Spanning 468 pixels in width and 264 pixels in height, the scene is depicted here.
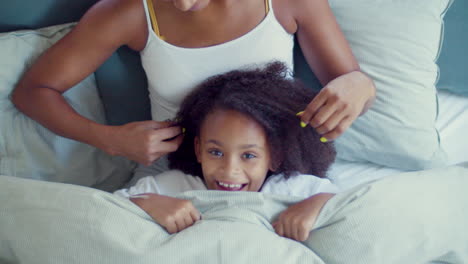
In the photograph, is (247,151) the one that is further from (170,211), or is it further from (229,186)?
(170,211)

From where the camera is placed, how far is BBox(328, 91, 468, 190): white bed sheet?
1.19 m

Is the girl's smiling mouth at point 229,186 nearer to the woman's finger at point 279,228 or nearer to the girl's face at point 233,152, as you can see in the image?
the girl's face at point 233,152

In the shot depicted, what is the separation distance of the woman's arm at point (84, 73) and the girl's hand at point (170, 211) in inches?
5.8

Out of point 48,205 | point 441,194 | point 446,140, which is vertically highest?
A: point 48,205

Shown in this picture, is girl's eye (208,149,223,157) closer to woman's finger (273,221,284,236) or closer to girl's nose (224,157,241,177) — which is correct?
girl's nose (224,157,241,177)

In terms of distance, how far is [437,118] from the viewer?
125 centimetres

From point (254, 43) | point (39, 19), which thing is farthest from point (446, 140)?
point (39, 19)

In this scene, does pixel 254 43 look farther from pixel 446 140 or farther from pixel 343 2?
pixel 446 140

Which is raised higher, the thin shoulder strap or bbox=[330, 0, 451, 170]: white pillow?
the thin shoulder strap

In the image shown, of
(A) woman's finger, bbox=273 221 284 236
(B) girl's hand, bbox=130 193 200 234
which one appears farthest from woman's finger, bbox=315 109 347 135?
(B) girl's hand, bbox=130 193 200 234

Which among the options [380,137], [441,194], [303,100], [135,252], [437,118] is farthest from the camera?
[437,118]

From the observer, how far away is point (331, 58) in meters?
1.06

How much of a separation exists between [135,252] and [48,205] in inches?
8.2

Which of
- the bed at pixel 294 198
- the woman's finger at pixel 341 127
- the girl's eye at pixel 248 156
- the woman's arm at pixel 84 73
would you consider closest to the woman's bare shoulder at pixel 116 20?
the woman's arm at pixel 84 73
